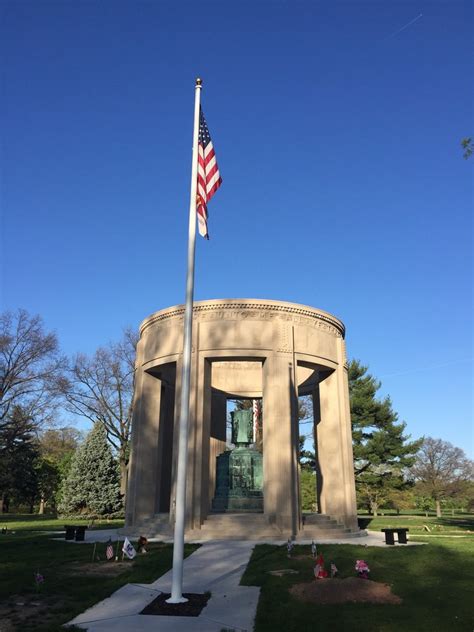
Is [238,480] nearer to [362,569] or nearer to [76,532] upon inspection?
[76,532]

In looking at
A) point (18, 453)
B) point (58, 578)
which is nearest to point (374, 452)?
point (18, 453)

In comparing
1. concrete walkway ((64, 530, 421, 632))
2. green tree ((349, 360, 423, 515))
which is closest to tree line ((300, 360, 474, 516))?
green tree ((349, 360, 423, 515))

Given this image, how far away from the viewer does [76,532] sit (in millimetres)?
20203

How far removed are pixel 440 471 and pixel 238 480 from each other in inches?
1956

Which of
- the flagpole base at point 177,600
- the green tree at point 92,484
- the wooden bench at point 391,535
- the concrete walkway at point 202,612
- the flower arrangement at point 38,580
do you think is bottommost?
the concrete walkway at point 202,612

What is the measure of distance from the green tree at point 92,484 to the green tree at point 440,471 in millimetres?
31640

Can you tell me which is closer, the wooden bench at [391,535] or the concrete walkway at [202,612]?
the concrete walkway at [202,612]

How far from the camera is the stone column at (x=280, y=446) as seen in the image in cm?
2097

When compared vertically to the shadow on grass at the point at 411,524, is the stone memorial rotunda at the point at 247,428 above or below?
above

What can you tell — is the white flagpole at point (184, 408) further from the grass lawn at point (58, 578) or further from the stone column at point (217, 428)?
the stone column at point (217, 428)

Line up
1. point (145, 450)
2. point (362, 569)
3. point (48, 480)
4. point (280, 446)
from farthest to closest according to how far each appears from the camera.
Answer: point (48, 480), point (145, 450), point (280, 446), point (362, 569)

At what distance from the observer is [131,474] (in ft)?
84.1

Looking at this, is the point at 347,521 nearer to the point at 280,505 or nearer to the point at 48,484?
the point at 280,505

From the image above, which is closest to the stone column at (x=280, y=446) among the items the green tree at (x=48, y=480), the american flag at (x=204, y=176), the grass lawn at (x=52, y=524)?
the american flag at (x=204, y=176)
